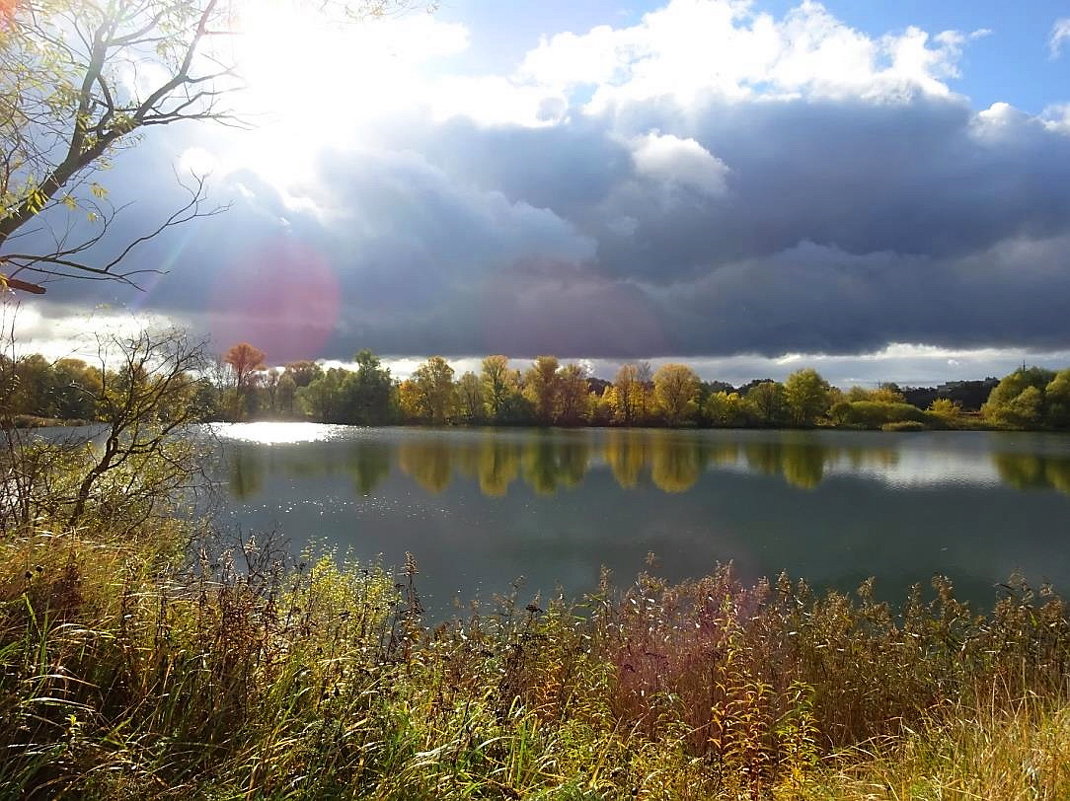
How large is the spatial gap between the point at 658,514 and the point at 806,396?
66.6 meters

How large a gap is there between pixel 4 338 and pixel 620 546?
1393 cm

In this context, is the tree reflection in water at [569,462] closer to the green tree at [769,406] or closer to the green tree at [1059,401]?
the green tree at [769,406]

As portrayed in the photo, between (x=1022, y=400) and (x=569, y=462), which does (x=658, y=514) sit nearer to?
(x=569, y=462)

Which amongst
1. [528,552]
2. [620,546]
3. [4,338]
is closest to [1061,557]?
[620,546]

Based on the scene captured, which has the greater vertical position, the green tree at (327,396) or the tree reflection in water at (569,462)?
the green tree at (327,396)

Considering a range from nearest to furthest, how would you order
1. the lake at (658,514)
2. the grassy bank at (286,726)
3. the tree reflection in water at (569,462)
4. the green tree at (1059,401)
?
the grassy bank at (286,726)
the lake at (658,514)
the tree reflection in water at (569,462)
the green tree at (1059,401)

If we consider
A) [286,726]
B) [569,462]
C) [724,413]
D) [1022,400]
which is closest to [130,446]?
[286,726]

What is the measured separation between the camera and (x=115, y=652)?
2898 mm

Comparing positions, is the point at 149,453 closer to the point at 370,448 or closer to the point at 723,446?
the point at 370,448

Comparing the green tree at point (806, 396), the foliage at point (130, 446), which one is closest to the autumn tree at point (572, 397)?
the green tree at point (806, 396)

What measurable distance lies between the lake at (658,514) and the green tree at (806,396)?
36.9 m

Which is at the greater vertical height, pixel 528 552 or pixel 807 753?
pixel 807 753

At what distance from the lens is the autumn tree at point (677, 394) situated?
80.8 metres

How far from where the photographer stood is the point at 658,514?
71.9ft
